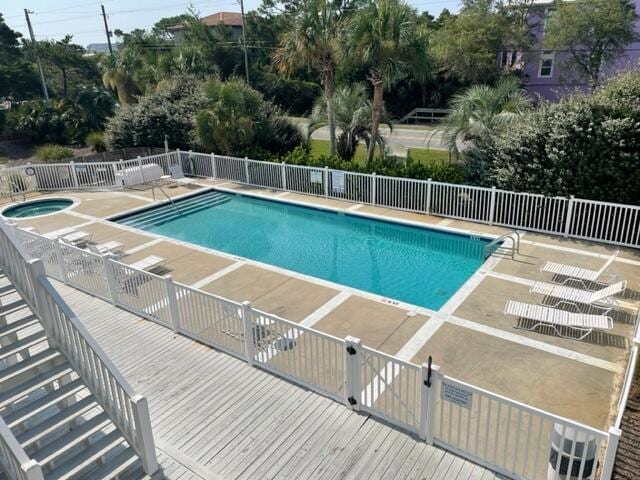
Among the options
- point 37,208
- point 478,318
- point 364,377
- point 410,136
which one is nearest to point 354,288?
point 478,318

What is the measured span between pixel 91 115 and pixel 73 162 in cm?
1178

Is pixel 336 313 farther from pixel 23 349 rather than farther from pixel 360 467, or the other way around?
pixel 23 349

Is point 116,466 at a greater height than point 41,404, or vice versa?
point 41,404

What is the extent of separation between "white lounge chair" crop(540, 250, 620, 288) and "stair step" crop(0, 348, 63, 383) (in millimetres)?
8891

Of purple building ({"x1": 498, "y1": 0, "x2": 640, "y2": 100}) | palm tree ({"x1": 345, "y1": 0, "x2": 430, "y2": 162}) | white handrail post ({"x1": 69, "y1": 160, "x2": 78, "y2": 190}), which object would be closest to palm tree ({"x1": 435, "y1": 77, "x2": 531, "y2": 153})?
palm tree ({"x1": 345, "y1": 0, "x2": 430, "y2": 162})

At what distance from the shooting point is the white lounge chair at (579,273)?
9469mm

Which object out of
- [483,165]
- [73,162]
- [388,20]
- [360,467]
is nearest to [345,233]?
[483,165]

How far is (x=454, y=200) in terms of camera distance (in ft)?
46.3

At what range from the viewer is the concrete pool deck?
6891 mm

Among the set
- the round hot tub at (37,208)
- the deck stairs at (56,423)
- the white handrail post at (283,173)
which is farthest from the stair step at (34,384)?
the white handrail post at (283,173)

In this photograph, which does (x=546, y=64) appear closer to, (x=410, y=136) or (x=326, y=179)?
(x=410, y=136)

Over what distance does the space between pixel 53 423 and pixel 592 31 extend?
33.6 meters

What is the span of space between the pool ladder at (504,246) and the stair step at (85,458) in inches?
362

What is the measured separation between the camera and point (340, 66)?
16266 millimetres
